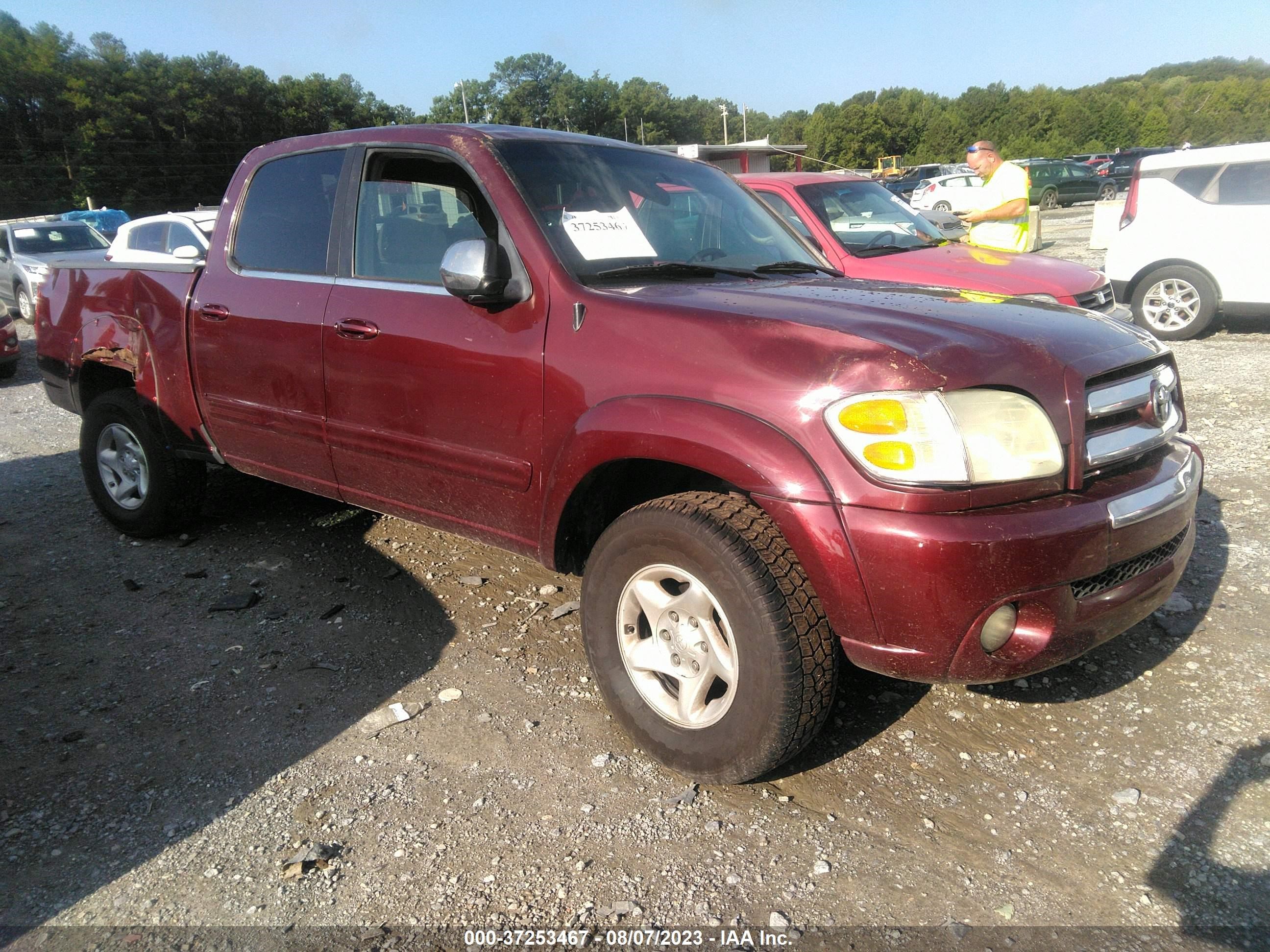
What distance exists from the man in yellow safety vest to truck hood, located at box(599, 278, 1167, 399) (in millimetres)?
5276

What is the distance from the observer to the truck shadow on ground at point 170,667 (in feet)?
8.63

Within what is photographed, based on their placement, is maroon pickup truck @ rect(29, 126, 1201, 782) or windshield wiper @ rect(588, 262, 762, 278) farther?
windshield wiper @ rect(588, 262, 762, 278)

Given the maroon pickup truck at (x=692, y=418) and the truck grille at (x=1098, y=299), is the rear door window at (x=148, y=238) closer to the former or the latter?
the maroon pickup truck at (x=692, y=418)

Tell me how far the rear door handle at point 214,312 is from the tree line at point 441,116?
1.86m

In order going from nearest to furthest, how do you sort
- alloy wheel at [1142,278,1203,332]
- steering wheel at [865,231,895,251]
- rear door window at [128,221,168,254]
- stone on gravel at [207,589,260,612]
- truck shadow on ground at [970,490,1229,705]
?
1. truck shadow on ground at [970,490,1229,705]
2. stone on gravel at [207,589,260,612]
3. steering wheel at [865,231,895,251]
4. alloy wheel at [1142,278,1203,332]
5. rear door window at [128,221,168,254]

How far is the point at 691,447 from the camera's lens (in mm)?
2520

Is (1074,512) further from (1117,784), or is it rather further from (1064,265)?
(1064,265)

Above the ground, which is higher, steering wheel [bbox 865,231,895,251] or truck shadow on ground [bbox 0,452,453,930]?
steering wheel [bbox 865,231,895,251]

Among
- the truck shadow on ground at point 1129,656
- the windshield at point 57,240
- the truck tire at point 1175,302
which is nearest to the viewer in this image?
the truck shadow on ground at point 1129,656

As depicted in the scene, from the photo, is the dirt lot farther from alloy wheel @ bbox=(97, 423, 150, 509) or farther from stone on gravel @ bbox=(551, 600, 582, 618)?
alloy wheel @ bbox=(97, 423, 150, 509)

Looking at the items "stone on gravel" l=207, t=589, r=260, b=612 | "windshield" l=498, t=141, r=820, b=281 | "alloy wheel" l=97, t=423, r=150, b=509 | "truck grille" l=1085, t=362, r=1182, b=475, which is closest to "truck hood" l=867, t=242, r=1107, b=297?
"windshield" l=498, t=141, r=820, b=281

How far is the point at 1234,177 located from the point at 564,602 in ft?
28.6

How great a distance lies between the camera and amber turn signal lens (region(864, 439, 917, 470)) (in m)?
2.27

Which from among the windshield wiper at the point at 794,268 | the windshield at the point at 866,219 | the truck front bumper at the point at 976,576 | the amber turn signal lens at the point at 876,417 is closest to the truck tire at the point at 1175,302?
the windshield at the point at 866,219
